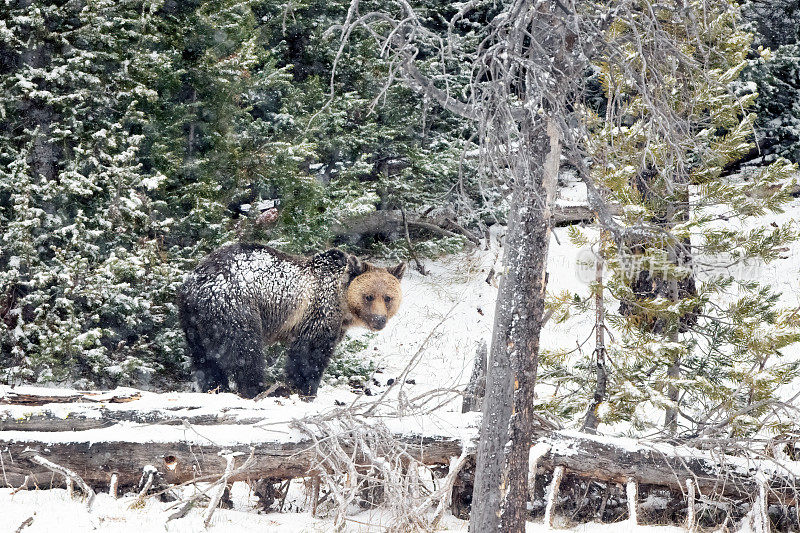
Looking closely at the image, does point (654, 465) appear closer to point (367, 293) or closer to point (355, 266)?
point (367, 293)

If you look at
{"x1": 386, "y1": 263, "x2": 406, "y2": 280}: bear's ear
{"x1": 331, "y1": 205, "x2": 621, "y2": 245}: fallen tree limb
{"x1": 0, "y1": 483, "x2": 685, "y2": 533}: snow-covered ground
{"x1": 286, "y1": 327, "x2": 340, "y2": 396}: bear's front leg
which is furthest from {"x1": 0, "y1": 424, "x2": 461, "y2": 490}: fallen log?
{"x1": 331, "y1": 205, "x2": 621, "y2": 245}: fallen tree limb

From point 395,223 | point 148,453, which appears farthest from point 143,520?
point 395,223

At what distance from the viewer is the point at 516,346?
4457 millimetres

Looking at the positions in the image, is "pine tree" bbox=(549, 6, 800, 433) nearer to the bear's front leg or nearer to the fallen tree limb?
the bear's front leg

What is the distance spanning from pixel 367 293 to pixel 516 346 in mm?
4728

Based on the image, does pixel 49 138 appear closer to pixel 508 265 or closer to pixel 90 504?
pixel 90 504

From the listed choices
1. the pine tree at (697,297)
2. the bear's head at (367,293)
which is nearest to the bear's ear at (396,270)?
the bear's head at (367,293)

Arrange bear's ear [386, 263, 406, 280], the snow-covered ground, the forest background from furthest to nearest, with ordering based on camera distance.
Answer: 1. bear's ear [386, 263, 406, 280]
2. the forest background
3. the snow-covered ground

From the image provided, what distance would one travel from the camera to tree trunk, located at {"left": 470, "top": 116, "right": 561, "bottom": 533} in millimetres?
4453

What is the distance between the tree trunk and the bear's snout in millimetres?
4373

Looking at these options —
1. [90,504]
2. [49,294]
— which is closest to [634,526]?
[90,504]

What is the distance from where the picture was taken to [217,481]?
17.2 ft

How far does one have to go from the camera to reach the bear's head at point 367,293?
29.5ft

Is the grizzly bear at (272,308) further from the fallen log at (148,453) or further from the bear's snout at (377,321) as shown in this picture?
the fallen log at (148,453)
